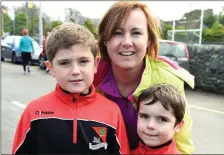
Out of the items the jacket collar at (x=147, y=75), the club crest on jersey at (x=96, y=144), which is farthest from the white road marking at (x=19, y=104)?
the club crest on jersey at (x=96, y=144)

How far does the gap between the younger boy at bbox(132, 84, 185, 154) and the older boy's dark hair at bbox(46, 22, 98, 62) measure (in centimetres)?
36

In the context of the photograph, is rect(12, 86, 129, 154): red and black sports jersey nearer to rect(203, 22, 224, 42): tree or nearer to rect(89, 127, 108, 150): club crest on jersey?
rect(89, 127, 108, 150): club crest on jersey

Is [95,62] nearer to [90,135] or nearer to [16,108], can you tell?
[90,135]

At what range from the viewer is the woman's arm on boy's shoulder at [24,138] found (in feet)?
4.33

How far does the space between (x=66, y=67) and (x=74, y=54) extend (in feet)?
0.22

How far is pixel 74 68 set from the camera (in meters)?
1.30

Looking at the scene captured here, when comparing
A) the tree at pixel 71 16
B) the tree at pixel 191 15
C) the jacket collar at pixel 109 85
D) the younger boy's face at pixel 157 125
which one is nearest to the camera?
the younger boy's face at pixel 157 125

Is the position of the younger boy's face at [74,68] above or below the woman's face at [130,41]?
below

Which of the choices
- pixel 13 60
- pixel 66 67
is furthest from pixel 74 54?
pixel 13 60

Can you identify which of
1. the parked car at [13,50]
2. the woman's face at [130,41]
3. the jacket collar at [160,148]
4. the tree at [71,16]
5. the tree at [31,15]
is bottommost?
the parked car at [13,50]

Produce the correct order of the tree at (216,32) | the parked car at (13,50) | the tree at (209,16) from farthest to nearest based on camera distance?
1. the parked car at (13,50)
2. the tree at (209,16)
3. the tree at (216,32)

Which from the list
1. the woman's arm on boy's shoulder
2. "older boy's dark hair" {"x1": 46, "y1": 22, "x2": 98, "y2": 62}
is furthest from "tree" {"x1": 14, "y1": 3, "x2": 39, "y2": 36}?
the woman's arm on boy's shoulder

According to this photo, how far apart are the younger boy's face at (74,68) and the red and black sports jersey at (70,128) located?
0.17ft

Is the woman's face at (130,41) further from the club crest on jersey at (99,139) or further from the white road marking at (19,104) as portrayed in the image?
the white road marking at (19,104)
